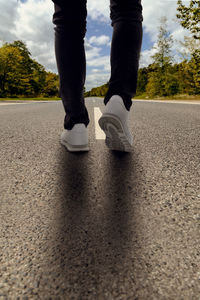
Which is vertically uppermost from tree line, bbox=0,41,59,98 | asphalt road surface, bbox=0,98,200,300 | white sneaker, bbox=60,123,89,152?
tree line, bbox=0,41,59,98

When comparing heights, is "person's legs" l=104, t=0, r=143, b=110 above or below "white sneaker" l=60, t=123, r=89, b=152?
above

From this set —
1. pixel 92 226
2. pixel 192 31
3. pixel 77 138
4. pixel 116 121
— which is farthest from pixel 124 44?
pixel 192 31

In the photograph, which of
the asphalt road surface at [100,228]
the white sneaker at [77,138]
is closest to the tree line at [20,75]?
the white sneaker at [77,138]

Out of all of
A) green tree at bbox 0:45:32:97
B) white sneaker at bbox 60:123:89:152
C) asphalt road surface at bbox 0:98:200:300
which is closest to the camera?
asphalt road surface at bbox 0:98:200:300

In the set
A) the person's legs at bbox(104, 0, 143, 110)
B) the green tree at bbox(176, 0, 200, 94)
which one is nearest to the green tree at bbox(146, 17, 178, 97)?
the green tree at bbox(176, 0, 200, 94)

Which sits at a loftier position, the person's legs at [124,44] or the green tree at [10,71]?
the green tree at [10,71]

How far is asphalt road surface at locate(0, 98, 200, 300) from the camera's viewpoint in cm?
66

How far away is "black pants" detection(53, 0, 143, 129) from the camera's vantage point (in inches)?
70.1

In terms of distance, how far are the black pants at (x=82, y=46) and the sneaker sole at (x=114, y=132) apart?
0.22 meters

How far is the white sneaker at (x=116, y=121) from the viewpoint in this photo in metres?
1.73

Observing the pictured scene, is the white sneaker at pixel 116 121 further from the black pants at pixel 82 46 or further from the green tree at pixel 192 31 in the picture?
the green tree at pixel 192 31

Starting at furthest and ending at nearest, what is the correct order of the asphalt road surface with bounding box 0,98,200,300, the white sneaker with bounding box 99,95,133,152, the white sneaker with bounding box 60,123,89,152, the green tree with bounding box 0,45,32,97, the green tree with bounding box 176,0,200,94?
the green tree with bounding box 0,45,32,97
the green tree with bounding box 176,0,200,94
the white sneaker with bounding box 60,123,89,152
the white sneaker with bounding box 99,95,133,152
the asphalt road surface with bounding box 0,98,200,300

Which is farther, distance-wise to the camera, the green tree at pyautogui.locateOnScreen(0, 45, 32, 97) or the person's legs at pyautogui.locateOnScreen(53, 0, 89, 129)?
the green tree at pyautogui.locateOnScreen(0, 45, 32, 97)

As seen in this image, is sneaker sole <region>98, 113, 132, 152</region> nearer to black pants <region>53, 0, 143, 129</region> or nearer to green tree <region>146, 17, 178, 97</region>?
black pants <region>53, 0, 143, 129</region>
